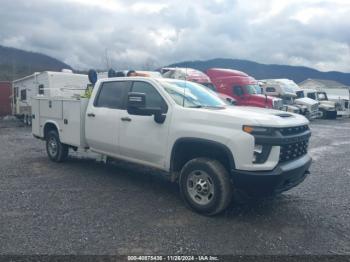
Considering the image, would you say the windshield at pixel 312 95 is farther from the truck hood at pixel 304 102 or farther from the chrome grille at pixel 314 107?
the truck hood at pixel 304 102

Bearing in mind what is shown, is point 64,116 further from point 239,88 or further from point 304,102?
point 304,102

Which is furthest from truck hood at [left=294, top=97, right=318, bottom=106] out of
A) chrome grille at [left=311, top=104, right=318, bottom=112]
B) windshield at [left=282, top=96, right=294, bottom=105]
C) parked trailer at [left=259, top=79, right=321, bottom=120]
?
windshield at [left=282, top=96, right=294, bottom=105]

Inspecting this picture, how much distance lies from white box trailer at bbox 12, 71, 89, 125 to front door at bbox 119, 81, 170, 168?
28.9 feet

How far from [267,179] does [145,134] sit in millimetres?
2004

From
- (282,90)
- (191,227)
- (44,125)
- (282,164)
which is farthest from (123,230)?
(282,90)

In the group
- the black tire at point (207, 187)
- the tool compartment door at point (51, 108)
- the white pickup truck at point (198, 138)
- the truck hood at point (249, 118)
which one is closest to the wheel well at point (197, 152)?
the white pickup truck at point (198, 138)

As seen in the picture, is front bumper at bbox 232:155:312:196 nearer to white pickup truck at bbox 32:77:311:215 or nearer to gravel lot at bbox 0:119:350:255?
white pickup truck at bbox 32:77:311:215

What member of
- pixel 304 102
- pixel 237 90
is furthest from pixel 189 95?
pixel 304 102

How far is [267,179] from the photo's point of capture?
4316 mm

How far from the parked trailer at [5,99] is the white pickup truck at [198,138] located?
19.2m

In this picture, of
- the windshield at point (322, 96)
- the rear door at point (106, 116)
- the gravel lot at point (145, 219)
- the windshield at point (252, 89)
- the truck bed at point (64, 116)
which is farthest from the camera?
the windshield at point (322, 96)

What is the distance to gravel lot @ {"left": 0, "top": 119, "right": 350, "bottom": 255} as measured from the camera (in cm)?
392

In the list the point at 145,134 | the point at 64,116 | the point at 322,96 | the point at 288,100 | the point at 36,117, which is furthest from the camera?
the point at 322,96

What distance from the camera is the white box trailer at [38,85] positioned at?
53.2 ft
